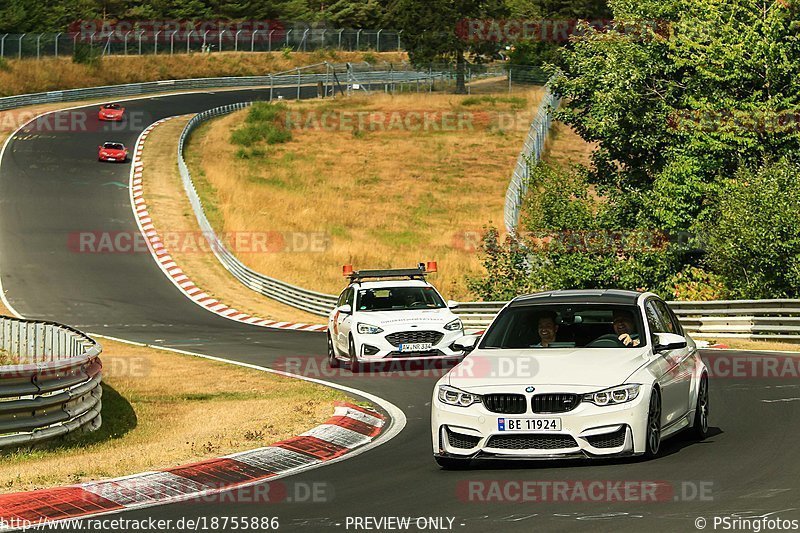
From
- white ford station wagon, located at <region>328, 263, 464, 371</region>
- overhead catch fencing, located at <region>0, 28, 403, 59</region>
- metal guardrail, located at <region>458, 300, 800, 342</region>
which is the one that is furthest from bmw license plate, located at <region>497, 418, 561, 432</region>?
overhead catch fencing, located at <region>0, 28, 403, 59</region>

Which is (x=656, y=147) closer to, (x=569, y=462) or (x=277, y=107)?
(x=569, y=462)

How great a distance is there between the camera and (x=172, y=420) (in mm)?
16516

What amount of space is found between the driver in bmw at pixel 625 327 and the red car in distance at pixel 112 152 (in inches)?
2113

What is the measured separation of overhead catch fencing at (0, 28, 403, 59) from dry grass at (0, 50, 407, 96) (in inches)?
33.5

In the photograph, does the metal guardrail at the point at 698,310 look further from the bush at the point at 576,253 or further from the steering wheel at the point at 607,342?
the steering wheel at the point at 607,342

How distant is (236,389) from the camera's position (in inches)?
791

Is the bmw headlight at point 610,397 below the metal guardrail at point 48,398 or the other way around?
the other way around

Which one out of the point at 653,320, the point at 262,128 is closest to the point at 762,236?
the point at 653,320

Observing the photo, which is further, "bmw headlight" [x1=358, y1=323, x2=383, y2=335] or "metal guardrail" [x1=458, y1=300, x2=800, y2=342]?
"metal guardrail" [x1=458, y1=300, x2=800, y2=342]

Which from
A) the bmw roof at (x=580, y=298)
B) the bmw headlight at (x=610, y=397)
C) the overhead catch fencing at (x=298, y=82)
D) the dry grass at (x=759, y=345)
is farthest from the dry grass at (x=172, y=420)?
the overhead catch fencing at (x=298, y=82)

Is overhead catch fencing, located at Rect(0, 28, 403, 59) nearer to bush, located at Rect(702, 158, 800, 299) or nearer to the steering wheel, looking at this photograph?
bush, located at Rect(702, 158, 800, 299)

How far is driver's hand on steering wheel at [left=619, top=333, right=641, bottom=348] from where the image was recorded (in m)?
11.4

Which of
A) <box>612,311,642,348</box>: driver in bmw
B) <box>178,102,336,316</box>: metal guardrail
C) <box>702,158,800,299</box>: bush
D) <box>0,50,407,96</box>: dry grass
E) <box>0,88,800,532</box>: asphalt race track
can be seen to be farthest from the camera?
<box>0,50,407,96</box>: dry grass

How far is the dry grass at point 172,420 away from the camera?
11914 mm
